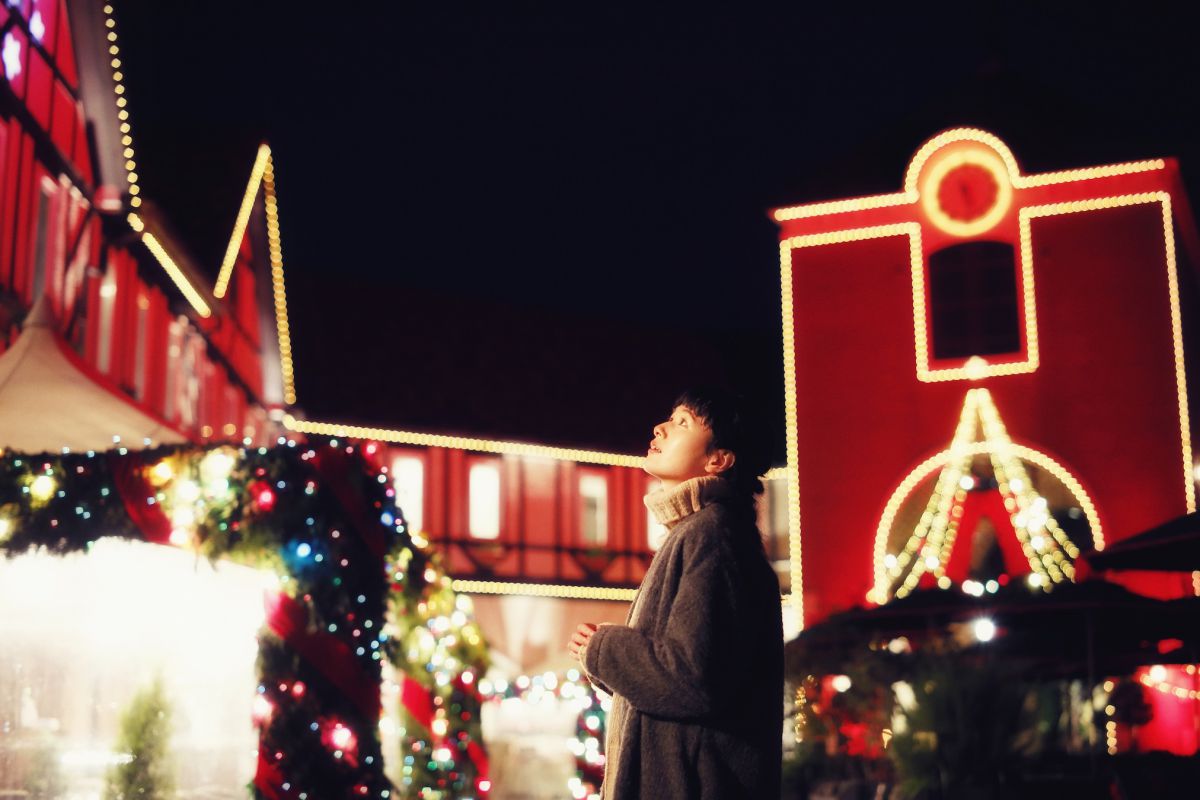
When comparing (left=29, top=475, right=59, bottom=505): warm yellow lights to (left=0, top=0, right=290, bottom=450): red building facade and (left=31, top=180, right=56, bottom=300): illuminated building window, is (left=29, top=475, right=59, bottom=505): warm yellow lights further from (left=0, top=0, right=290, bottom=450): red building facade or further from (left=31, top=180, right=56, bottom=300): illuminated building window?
(left=31, top=180, right=56, bottom=300): illuminated building window

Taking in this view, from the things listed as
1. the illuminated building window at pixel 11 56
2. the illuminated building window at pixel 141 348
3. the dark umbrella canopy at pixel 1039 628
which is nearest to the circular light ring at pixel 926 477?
the dark umbrella canopy at pixel 1039 628

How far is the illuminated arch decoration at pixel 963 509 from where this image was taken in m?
19.7

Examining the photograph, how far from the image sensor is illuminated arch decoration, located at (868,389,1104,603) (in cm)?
1966

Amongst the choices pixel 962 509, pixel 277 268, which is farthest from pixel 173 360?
pixel 962 509

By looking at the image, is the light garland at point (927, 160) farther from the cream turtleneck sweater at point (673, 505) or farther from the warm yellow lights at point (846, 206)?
the cream turtleneck sweater at point (673, 505)

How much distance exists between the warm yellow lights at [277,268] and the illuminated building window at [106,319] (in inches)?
215

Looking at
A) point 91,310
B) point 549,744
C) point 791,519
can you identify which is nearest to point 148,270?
point 91,310

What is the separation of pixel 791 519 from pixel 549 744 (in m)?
5.75

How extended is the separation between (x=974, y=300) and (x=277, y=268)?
31.0 ft

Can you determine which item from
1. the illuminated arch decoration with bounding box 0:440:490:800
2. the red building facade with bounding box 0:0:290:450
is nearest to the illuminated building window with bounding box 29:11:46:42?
the red building facade with bounding box 0:0:290:450

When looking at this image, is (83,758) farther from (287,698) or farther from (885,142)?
(885,142)

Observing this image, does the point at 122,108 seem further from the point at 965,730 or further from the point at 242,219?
the point at 965,730

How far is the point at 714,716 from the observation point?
3346 millimetres

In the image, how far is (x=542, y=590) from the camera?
25.5 meters
